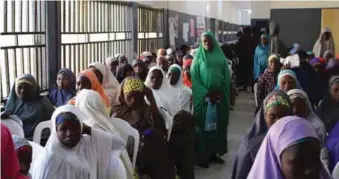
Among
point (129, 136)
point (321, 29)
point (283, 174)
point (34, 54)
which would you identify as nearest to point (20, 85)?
point (34, 54)

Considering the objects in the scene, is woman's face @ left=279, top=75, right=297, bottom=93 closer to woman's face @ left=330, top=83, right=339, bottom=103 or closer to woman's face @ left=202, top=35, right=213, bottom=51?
woman's face @ left=330, top=83, right=339, bottom=103

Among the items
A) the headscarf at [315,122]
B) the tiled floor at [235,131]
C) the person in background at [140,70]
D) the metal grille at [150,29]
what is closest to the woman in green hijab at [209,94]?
the tiled floor at [235,131]

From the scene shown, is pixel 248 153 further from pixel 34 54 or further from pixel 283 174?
pixel 34 54

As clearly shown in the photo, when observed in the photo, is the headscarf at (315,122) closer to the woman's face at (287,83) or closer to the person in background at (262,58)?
the woman's face at (287,83)

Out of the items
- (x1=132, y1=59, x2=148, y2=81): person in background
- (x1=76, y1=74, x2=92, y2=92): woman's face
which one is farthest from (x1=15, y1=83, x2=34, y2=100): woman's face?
(x1=132, y1=59, x2=148, y2=81): person in background

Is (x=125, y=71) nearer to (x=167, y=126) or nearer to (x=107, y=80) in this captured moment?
(x=107, y=80)

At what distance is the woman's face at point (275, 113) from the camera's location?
2699 mm

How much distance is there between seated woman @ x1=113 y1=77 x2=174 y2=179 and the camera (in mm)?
3236

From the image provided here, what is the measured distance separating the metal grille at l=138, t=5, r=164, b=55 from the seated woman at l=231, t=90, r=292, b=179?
5.61 m

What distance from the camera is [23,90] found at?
402cm

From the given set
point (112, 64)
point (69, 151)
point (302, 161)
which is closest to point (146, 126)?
point (69, 151)

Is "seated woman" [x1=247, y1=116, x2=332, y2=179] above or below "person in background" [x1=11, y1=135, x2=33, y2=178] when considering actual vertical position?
above

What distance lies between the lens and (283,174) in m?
1.81

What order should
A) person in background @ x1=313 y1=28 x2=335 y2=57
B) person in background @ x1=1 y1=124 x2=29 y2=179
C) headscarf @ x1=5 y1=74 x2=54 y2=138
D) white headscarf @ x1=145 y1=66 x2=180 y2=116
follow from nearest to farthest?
person in background @ x1=1 y1=124 x2=29 y2=179 → headscarf @ x1=5 y1=74 x2=54 y2=138 → white headscarf @ x1=145 y1=66 x2=180 y2=116 → person in background @ x1=313 y1=28 x2=335 y2=57
